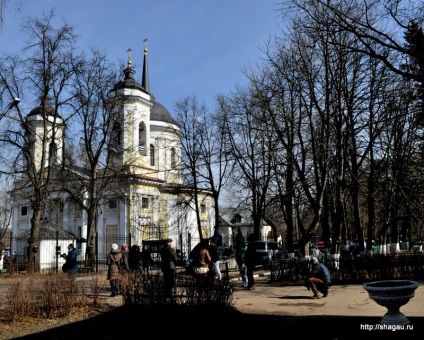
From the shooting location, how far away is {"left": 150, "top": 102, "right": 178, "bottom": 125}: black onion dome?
49.8 meters

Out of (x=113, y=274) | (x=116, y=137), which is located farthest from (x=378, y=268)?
(x=116, y=137)

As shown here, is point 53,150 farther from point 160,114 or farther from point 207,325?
point 160,114

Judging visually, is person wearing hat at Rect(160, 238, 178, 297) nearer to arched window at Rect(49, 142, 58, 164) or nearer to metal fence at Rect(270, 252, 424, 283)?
metal fence at Rect(270, 252, 424, 283)

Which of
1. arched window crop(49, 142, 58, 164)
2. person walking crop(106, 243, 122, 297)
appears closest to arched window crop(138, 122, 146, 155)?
arched window crop(49, 142, 58, 164)

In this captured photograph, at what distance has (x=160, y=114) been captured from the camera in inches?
2007

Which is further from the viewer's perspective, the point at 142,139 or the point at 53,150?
the point at 142,139

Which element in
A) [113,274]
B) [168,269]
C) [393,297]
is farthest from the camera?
[113,274]

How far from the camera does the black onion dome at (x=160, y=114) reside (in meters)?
49.8

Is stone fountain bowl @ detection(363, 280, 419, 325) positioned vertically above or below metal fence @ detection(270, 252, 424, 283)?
above

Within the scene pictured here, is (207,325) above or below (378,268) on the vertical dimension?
below

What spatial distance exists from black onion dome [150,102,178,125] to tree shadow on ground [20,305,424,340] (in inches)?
1572

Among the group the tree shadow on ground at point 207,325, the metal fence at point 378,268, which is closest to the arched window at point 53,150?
the metal fence at point 378,268

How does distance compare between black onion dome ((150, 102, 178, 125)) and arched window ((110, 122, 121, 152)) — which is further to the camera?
black onion dome ((150, 102, 178, 125))

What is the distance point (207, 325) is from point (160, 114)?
145ft
